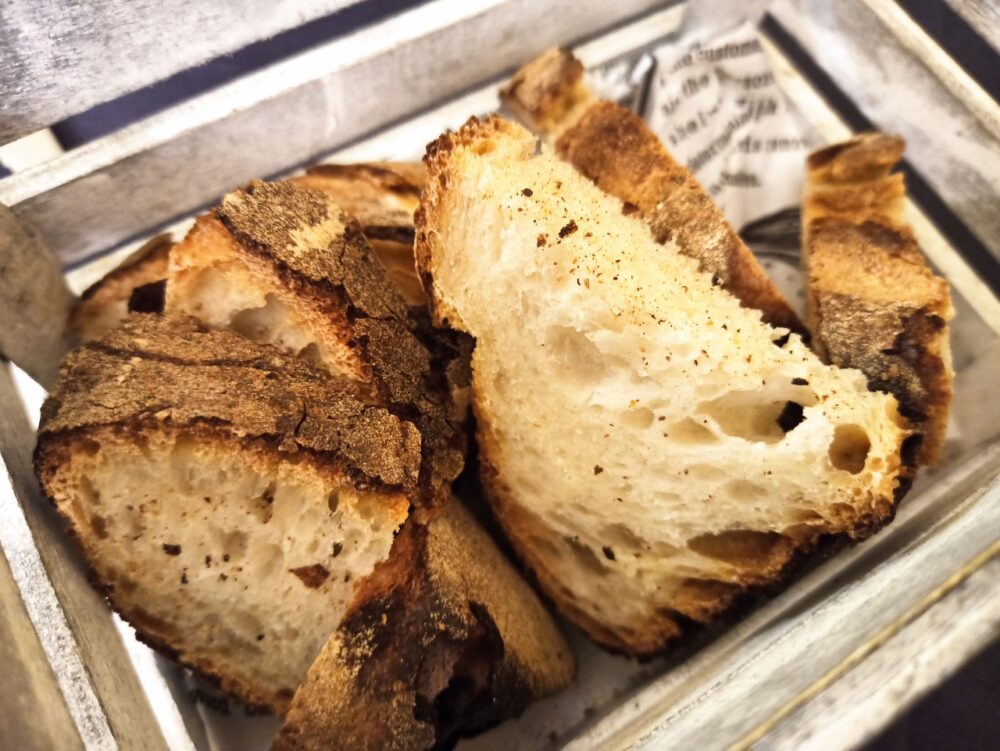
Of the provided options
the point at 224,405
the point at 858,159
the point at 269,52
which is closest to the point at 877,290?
the point at 858,159

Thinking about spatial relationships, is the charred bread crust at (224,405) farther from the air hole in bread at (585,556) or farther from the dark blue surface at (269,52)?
the dark blue surface at (269,52)

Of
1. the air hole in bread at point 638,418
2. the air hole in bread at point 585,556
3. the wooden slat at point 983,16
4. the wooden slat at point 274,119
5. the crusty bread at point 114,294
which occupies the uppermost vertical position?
the wooden slat at point 274,119

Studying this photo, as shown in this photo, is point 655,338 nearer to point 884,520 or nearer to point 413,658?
point 884,520

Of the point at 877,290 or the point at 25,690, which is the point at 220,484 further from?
the point at 877,290

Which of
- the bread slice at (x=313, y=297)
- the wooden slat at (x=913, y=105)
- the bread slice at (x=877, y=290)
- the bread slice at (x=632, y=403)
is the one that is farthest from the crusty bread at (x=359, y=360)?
the wooden slat at (x=913, y=105)

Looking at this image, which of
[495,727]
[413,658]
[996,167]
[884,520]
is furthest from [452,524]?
[996,167]

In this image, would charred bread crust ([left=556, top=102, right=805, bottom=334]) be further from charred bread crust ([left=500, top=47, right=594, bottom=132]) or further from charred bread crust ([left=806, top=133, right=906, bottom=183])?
charred bread crust ([left=806, top=133, right=906, bottom=183])

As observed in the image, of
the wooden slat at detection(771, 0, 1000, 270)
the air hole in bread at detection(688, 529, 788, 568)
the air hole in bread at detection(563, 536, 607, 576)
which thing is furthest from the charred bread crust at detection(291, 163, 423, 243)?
the wooden slat at detection(771, 0, 1000, 270)
